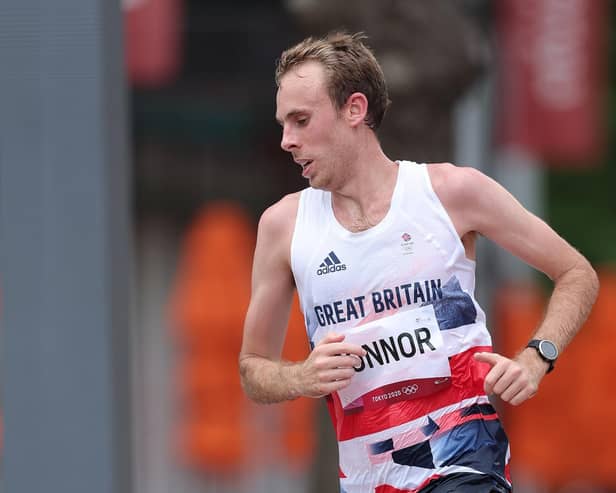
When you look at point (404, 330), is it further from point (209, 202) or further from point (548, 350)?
point (209, 202)

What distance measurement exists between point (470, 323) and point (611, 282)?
7991mm

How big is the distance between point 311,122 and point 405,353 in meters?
0.68

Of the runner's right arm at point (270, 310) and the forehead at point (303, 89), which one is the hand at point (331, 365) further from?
the forehead at point (303, 89)

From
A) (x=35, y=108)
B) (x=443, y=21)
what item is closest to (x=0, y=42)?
(x=35, y=108)

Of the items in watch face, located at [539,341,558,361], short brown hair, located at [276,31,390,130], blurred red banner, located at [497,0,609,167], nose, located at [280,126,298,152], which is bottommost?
watch face, located at [539,341,558,361]

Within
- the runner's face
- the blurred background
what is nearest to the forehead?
→ the runner's face

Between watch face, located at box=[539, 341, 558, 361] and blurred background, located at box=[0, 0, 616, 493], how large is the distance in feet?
→ 3.76

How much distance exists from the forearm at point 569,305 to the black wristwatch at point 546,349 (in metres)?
0.02

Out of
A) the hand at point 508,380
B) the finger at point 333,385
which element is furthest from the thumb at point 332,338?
the hand at point 508,380

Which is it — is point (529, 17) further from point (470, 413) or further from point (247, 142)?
point (470, 413)

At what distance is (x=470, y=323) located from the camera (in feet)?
12.3

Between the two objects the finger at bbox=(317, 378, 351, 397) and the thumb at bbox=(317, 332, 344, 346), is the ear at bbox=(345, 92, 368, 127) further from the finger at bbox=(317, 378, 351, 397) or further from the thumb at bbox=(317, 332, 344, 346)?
the finger at bbox=(317, 378, 351, 397)

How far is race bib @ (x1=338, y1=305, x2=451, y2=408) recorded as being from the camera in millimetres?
3686

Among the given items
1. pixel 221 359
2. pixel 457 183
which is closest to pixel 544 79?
pixel 221 359
